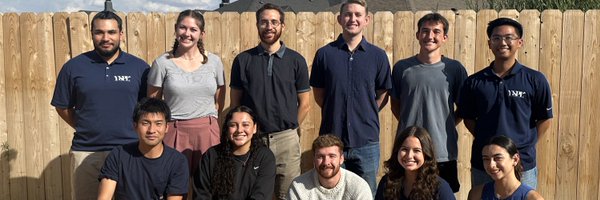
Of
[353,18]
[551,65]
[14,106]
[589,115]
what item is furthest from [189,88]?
[589,115]

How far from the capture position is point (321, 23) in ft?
17.1

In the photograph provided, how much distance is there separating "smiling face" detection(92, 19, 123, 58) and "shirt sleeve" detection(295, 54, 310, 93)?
1.29 meters

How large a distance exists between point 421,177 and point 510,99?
0.77 meters

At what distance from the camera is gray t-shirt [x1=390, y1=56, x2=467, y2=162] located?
3994 mm

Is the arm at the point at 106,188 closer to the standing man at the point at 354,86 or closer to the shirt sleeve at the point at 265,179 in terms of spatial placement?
the shirt sleeve at the point at 265,179

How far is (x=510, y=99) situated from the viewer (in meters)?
3.74

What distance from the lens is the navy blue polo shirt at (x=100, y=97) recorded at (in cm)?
396

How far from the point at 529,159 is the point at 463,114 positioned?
0.52m

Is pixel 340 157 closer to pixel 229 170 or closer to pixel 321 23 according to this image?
pixel 229 170

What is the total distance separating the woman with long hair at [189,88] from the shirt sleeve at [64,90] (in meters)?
0.55

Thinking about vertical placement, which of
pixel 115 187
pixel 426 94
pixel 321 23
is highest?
pixel 321 23

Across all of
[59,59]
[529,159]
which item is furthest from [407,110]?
[59,59]

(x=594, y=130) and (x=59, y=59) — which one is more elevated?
(x=59, y=59)

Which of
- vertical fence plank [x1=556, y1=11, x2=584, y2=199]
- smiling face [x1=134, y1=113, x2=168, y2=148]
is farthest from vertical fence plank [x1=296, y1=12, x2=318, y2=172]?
vertical fence plank [x1=556, y1=11, x2=584, y2=199]
